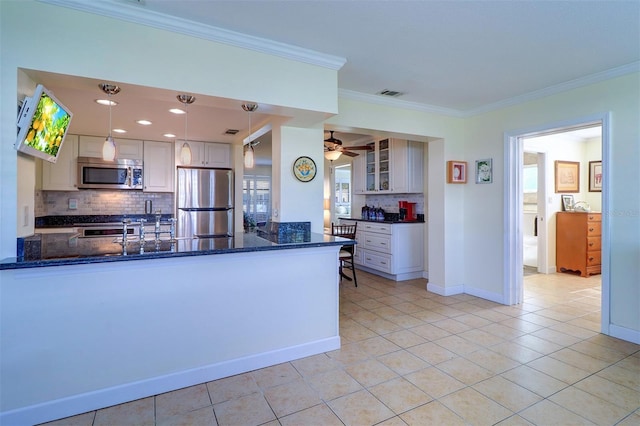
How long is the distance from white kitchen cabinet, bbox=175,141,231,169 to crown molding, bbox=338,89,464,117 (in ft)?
8.05

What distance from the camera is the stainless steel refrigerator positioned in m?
4.96

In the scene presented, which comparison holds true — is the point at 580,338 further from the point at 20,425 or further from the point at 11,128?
the point at 11,128

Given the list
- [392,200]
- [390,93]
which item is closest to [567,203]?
[392,200]

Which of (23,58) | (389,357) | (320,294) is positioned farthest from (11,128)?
(389,357)

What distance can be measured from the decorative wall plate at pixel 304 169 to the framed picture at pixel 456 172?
2.07 metres

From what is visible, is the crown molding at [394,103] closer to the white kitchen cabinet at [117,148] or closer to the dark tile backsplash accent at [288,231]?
the dark tile backsplash accent at [288,231]

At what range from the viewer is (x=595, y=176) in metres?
5.97

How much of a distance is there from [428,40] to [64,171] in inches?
195

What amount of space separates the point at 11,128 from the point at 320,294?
2343mm

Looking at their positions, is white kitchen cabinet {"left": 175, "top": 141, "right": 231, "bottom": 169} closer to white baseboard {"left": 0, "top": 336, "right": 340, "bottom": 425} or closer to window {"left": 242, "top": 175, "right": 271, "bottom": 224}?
white baseboard {"left": 0, "top": 336, "right": 340, "bottom": 425}

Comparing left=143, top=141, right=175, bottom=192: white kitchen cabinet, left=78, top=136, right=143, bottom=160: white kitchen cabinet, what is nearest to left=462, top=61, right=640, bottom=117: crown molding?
left=143, top=141, right=175, bottom=192: white kitchen cabinet

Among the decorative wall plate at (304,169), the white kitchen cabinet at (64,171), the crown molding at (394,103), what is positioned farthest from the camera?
the white kitchen cabinet at (64,171)

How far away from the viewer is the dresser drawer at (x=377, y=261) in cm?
530

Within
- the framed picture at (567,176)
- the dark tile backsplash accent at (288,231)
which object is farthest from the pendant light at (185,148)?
the framed picture at (567,176)
